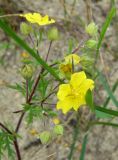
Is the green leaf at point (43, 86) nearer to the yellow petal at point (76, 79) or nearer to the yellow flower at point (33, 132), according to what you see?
the yellow petal at point (76, 79)

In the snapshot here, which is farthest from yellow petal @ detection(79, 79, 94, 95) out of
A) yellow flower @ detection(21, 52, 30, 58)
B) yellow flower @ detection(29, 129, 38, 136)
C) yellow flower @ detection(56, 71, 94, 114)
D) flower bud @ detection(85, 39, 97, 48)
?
yellow flower @ detection(21, 52, 30, 58)

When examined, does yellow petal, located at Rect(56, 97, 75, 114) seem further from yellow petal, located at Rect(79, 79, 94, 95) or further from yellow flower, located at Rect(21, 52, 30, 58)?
yellow flower, located at Rect(21, 52, 30, 58)

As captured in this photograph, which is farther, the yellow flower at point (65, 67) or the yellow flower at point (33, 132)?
the yellow flower at point (33, 132)

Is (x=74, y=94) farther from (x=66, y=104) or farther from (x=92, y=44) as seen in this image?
(x=92, y=44)

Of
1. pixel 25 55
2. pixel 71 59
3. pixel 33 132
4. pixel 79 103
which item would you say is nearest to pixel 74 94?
pixel 79 103

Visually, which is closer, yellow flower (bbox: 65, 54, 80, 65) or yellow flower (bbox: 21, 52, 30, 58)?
yellow flower (bbox: 65, 54, 80, 65)

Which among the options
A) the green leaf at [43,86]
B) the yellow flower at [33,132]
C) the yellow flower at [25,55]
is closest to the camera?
the green leaf at [43,86]

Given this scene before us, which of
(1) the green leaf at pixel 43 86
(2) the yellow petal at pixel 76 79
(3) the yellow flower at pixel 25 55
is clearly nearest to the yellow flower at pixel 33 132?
(3) the yellow flower at pixel 25 55

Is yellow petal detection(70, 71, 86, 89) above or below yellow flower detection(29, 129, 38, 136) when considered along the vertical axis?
above

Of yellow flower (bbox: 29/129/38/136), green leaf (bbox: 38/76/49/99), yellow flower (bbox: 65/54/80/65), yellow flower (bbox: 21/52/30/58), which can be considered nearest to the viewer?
yellow flower (bbox: 65/54/80/65)
